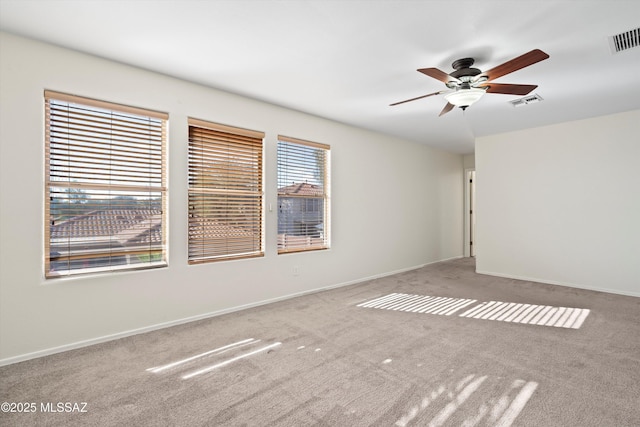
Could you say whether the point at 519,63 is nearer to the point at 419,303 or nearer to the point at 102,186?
the point at 419,303

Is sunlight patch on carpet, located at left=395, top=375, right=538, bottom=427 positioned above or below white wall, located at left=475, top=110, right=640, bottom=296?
below

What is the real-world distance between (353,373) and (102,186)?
2662mm

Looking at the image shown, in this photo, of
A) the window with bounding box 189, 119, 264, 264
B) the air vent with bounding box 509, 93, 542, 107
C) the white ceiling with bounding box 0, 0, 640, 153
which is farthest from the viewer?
the air vent with bounding box 509, 93, 542, 107

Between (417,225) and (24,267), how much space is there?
228 inches

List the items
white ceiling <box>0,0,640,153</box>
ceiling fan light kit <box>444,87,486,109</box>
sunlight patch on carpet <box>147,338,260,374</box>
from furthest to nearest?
ceiling fan light kit <box>444,87,486,109</box> → sunlight patch on carpet <box>147,338,260,374</box> → white ceiling <box>0,0,640,153</box>

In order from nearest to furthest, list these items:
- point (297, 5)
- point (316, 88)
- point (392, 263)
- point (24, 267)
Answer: point (297, 5) < point (24, 267) < point (316, 88) < point (392, 263)

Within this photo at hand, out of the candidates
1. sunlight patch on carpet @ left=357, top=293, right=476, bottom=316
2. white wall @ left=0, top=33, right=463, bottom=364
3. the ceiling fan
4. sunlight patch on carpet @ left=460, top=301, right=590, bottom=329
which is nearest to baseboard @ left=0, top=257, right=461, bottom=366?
white wall @ left=0, top=33, right=463, bottom=364

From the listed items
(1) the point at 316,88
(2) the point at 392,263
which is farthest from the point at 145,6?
(2) the point at 392,263

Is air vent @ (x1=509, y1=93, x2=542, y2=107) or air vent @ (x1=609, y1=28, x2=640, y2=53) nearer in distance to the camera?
air vent @ (x1=609, y1=28, x2=640, y2=53)

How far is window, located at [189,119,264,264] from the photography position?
3473 mm

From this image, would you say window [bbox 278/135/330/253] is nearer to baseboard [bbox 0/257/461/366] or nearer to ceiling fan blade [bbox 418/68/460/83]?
baseboard [bbox 0/257/461/366]

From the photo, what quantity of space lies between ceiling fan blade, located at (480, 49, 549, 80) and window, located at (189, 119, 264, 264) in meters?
2.56

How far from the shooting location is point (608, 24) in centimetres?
229

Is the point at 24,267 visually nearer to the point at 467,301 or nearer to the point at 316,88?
the point at 316,88
